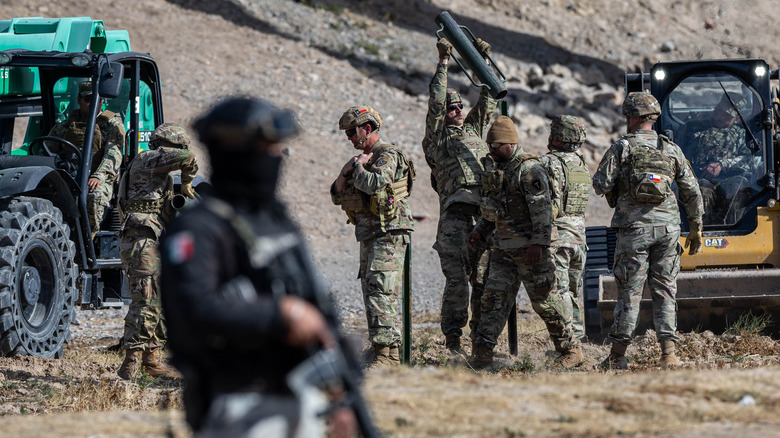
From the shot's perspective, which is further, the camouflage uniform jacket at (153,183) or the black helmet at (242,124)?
the camouflage uniform jacket at (153,183)

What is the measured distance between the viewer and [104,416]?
17.4ft

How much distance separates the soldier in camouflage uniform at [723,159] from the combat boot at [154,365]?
16.5ft

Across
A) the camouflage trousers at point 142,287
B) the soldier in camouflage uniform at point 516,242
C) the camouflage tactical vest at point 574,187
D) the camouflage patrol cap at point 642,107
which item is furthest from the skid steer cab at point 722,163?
the camouflage trousers at point 142,287

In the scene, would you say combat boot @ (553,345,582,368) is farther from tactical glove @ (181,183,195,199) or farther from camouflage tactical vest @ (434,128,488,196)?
tactical glove @ (181,183,195,199)

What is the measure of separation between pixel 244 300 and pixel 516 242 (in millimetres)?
4653

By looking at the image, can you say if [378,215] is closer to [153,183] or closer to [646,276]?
[153,183]

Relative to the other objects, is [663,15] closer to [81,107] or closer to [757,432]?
[81,107]

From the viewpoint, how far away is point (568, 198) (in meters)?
→ 8.14

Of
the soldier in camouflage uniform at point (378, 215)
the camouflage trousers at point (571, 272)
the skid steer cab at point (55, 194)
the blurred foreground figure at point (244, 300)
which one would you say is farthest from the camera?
the skid steer cab at point (55, 194)

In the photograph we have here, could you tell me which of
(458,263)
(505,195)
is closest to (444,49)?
(505,195)

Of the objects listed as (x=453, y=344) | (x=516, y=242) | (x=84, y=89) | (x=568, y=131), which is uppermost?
(x=84, y=89)

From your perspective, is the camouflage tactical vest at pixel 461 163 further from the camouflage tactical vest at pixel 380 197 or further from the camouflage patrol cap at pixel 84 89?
the camouflage patrol cap at pixel 84 89

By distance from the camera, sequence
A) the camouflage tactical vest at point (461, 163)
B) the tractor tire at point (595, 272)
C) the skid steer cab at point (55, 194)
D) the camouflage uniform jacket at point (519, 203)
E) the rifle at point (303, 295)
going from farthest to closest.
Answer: the tractor tire at point (595, 272) → the camouflage tactical vest at point (461, 163) → the skid steer cab at point (55, 194) → the camouflage uniform jacket at point (519, 203) → the rifle at point (303, 295)

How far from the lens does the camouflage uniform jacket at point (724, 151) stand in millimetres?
9297
